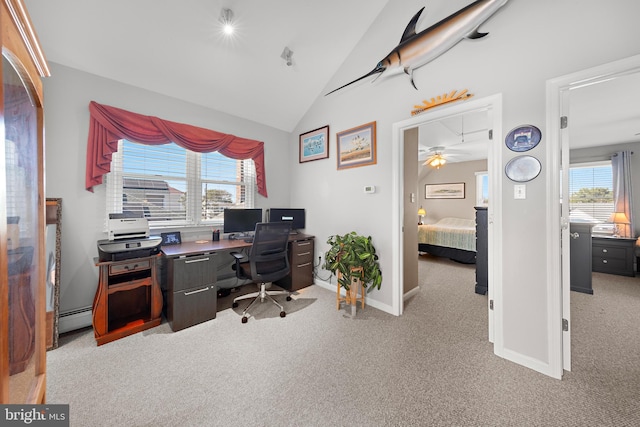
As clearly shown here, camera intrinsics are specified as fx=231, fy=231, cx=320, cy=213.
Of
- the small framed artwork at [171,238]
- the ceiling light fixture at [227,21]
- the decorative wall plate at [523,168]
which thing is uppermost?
the ceiling light fixture at [227,21]

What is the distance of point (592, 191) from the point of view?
4.68m

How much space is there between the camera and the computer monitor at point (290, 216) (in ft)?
11.7

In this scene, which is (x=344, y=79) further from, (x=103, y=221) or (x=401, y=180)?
(x=103, y=221)

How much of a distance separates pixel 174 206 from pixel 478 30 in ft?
11.9

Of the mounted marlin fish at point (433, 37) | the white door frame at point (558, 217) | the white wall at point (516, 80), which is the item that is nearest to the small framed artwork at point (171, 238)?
the white wall at point (516, 80)

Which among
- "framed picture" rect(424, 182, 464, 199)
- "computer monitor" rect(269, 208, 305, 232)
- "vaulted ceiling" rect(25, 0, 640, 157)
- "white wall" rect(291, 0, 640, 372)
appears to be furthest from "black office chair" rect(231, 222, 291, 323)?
"framed picture" rect(424, 182, 464, 199)

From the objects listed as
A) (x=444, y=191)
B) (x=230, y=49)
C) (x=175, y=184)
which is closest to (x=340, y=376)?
(x=175, y=184)

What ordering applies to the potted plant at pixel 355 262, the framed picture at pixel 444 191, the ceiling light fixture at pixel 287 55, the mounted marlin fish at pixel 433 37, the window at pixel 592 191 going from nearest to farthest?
the mounted marlin fish at pixel 433 37, the potted plant at pixel 355 262, the ceiling light fixture at pixel 287 55, the window at pixel 592 191, the framed picture at pixel 444 191

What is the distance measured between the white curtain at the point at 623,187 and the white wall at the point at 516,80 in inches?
175

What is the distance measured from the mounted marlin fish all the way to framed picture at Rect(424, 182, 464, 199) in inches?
202

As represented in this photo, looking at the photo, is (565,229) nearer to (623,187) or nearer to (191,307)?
(191,307)

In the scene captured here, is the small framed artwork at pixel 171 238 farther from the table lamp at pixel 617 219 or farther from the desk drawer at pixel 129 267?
the table lamp at pixel 617 219

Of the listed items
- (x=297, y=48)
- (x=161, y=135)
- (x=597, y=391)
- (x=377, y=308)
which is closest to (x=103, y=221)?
(x=161, y=135)

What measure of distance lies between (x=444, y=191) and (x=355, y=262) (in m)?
5.53
